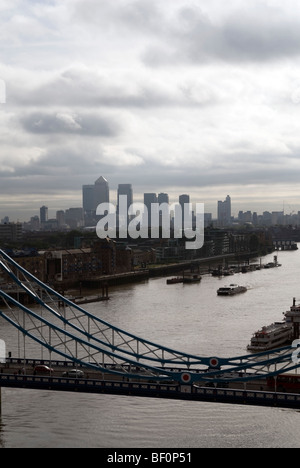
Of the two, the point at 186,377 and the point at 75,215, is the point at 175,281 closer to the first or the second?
the point at 186,377

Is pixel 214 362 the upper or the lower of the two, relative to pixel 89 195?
lower

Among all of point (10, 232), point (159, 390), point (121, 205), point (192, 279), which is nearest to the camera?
point (159, 390)

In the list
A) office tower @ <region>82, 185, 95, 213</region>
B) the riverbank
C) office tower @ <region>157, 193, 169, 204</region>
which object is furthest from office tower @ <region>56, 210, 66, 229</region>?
the riverbank

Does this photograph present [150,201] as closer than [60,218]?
Yes

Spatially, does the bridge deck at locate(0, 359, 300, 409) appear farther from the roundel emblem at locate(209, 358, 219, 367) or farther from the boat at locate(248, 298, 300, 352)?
the boat at locate(248, 298, 300, 352)

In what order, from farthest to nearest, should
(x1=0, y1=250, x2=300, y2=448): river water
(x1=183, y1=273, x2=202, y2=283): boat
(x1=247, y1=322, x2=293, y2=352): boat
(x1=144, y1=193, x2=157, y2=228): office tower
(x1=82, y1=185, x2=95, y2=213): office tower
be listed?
1. (x1=82, y1=185, x2=95, y2=213): office tower
2. (x1=144, y1=193, x2=157, y2=228): office tower
3. (x1=183, y1=273, x2=202, y2=283): boat
4. (x1=247, y1=322, x2=293, y2=352): boat
5. (x1=0, y1=250, x2=300, y2=448): river water

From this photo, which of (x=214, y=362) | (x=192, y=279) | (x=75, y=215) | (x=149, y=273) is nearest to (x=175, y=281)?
(x=192, y=279)

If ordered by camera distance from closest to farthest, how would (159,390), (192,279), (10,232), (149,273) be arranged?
(159,390)
(192,279)
(149,273)
(10,232)

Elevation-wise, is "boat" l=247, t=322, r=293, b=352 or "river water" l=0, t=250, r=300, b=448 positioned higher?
"boat" l=247, t=322, r=293, b=352

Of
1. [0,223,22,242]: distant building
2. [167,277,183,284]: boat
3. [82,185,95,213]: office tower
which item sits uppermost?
[82,185,95,213]: office tower
